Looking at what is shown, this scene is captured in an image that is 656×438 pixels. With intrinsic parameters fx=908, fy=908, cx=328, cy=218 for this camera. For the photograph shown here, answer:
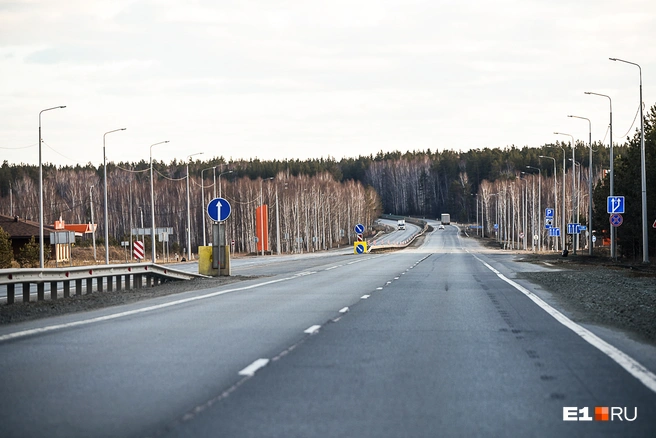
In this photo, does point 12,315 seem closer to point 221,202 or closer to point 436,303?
point 436,303

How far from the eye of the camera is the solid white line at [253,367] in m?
9.40

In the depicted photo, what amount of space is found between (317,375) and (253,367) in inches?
33.9

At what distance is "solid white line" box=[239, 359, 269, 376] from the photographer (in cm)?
940

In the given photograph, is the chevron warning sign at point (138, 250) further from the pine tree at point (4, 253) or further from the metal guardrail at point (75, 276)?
the metal guardrail at point (75, 276)

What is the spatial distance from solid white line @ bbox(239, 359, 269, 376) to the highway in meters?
0.02

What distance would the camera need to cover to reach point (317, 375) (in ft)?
30.7

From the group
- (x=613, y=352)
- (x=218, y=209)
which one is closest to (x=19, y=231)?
(x=218, y=209)

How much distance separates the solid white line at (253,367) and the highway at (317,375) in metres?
0.02

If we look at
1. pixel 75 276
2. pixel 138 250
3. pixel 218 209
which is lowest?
pixel 138 250

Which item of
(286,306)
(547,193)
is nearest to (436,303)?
(286,306)

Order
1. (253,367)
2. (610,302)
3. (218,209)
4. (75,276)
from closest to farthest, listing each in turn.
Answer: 1. (253,367)
2. (610,302)
3. (75,276)
4. (218,209)

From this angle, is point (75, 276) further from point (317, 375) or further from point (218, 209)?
point (317, 375)

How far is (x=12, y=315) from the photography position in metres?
17.4

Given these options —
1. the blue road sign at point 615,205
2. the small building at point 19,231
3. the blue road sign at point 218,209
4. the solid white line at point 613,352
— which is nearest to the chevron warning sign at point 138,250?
the blue road sign at point 218,209
